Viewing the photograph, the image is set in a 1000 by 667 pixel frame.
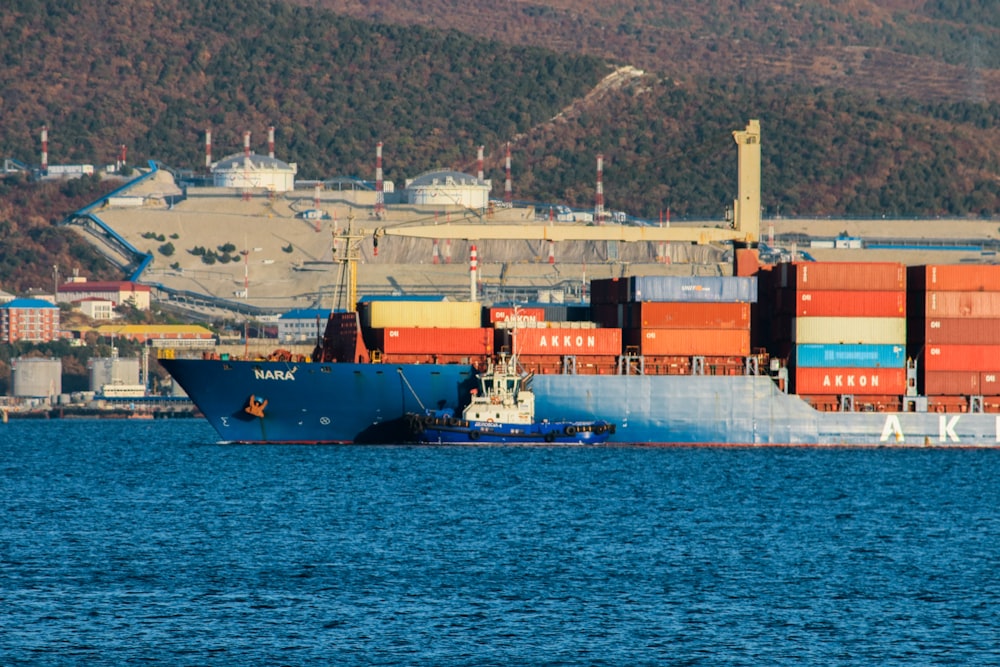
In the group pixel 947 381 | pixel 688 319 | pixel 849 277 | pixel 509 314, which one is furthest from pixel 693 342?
pixel 947 381

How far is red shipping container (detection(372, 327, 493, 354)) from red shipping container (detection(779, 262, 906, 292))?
38.3 ft

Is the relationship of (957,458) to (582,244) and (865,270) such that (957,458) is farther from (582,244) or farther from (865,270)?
(582,244)

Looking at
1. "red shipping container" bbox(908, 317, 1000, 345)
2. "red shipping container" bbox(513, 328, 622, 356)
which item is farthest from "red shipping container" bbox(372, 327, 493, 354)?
"red shipping container" bbox(908, 317, 1000, 345)

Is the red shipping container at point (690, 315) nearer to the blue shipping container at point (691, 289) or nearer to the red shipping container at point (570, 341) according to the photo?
the blue shipping container at point (691, 289)

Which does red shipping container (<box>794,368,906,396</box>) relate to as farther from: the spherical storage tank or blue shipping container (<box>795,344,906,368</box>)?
the spherical storage tank

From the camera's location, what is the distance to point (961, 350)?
7262 cm

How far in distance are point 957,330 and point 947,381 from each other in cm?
212

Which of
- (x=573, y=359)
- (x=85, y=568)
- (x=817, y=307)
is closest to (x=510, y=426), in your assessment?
(x=573, y=359)

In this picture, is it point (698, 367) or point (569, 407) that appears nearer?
point (569, 407)

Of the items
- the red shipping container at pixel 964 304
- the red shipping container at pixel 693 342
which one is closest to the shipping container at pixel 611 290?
the red shipping container at pixel 693 342

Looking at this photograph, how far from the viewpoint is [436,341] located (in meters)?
72.2

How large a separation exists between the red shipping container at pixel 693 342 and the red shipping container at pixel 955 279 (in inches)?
263

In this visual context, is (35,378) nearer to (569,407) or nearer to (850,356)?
(569,407)

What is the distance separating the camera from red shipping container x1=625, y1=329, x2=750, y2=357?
239ft
